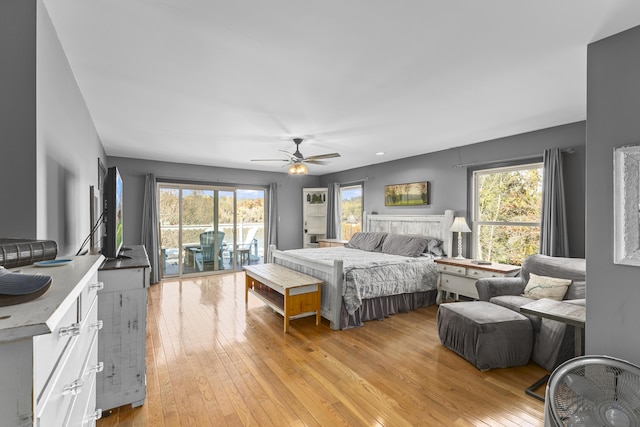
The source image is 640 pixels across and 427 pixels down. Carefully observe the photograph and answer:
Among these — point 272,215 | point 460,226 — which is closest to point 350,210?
point 272,215

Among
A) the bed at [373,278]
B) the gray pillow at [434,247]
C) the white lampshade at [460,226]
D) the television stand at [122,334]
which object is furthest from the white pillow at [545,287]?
the television stand at [122,334]

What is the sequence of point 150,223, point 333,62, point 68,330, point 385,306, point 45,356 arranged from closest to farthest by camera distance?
1. point 45,356
2. point 68,330
3. point 333,62
4. point 385,306
5. point 150,223

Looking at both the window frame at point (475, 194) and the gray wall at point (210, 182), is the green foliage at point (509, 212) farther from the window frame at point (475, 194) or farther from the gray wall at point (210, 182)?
the gray wall at point (210, 182)

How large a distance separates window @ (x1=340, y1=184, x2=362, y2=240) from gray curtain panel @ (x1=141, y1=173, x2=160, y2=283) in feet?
13.3

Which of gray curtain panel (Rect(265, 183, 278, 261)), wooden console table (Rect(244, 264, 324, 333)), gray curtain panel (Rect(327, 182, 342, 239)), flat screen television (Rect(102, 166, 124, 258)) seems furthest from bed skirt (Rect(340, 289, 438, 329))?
gray curtain panel (Rect(265, 183, 278, 261))

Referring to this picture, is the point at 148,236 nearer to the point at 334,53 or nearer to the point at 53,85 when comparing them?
the point at 53,85

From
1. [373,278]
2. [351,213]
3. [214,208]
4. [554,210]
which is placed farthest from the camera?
[351,213]

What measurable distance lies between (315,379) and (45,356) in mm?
2169

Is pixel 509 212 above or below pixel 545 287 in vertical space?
above

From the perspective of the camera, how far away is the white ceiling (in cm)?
170

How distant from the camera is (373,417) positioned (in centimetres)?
205

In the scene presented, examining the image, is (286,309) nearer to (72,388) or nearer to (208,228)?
(72,388)

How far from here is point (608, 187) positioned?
1961 mm

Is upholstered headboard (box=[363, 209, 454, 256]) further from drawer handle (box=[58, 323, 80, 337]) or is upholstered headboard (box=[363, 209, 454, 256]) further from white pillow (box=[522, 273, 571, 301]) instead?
drawer handle (box=[58, 323, 80, 337])
